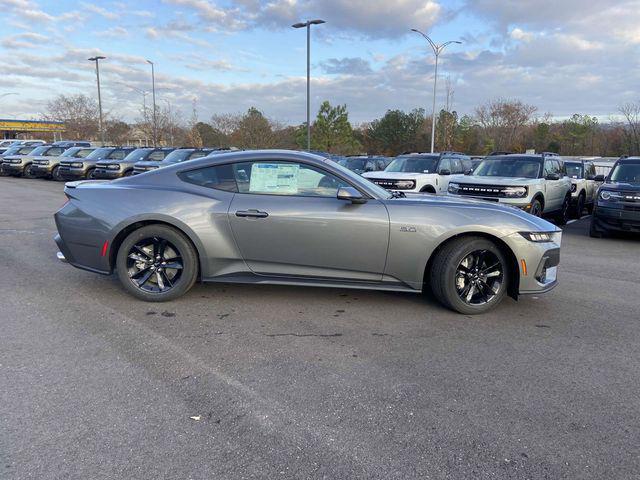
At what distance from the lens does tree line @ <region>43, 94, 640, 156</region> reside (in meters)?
42.9

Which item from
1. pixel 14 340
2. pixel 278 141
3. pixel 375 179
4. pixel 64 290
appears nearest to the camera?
pixel 14 340

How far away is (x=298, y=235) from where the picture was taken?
15.0 feet

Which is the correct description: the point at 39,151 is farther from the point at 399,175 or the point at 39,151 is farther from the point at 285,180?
the point at 285,180

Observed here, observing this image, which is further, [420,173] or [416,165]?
[416,165]

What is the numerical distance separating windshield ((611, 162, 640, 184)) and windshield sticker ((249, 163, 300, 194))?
8613 mm

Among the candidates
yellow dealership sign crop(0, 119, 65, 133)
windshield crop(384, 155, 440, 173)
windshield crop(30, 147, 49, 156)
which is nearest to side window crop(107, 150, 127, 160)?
windshield crop(30, 147, 49, 156)

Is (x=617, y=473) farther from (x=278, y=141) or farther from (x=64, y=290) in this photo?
(x=278, y=141)

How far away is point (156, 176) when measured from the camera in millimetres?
4953

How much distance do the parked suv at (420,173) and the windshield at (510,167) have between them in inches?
43.7

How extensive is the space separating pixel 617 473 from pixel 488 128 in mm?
50422

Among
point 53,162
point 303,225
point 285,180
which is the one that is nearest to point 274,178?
point 285,180

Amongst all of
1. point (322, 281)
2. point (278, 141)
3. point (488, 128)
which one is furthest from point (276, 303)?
point (488, 128)

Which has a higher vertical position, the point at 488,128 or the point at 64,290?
the point at 488,128

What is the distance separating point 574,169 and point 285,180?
1350 cm
